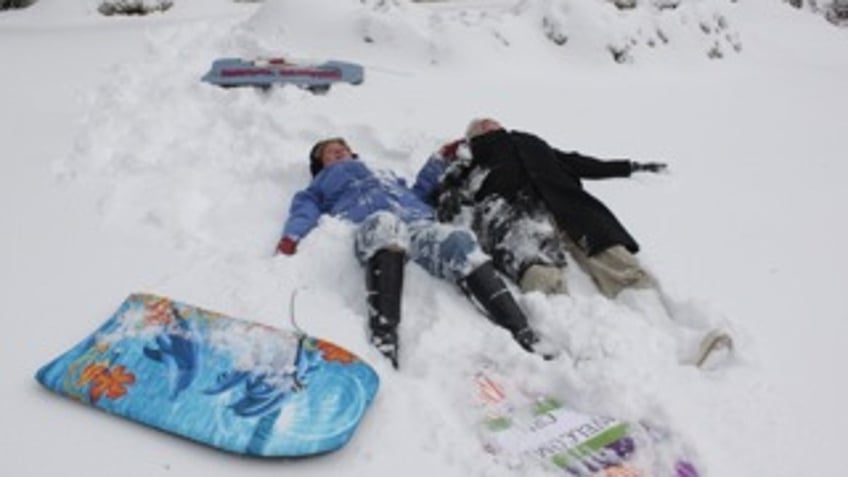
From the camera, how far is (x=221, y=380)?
8.54 feet

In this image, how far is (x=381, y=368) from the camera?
9.16 feet

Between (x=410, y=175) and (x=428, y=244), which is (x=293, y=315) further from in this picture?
(x=410, y=175)

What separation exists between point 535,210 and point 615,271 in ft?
1.56

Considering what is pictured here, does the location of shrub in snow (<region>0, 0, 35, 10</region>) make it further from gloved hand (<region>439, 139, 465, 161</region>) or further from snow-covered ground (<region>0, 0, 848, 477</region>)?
gloved hand (<region>439, 139, 465, 161</region>)

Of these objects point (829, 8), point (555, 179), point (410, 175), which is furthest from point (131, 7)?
point (829, 8)

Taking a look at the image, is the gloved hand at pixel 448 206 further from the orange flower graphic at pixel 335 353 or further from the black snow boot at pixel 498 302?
the orange flower graphic at pixel 335 353

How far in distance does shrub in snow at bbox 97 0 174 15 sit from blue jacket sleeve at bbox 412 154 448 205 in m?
5.48

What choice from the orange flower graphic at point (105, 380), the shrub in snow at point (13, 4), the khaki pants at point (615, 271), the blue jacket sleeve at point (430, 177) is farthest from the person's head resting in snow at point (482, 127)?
the shrub in snow at point (13, 4)

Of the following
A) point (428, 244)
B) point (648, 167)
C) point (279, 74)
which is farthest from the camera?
point (279, 74)

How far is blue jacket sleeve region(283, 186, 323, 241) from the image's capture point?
142 inches

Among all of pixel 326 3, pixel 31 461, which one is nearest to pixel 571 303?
pixel 31 461

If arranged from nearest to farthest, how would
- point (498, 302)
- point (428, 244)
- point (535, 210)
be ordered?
1. point (498, 302)
2. point (428, 244)
3. point (535, 210)

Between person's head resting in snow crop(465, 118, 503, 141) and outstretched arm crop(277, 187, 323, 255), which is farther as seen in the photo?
person's head resting in snow crop(465, 118, 503, 141)

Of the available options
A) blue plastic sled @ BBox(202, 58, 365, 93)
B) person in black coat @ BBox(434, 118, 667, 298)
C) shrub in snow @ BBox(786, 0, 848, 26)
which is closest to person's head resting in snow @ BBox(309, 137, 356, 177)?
person in black coat @ BBox(434, 118, 667, 298)
